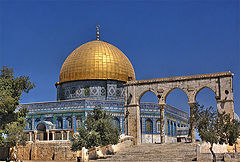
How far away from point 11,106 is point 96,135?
5645mm

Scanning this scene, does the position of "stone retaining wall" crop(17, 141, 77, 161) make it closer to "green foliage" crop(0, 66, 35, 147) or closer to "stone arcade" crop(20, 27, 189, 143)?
"green foliage" crop(0, 66, 35, 147)

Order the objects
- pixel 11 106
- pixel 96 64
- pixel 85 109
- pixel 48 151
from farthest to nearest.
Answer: pixel 96 64 < pixel 85 109 < pixel 48 151 < pixel 11 106

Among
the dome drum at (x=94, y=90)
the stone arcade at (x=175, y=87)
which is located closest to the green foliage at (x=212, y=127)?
the stone arcade at (x=175, y=87)

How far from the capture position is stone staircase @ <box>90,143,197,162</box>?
2045cm

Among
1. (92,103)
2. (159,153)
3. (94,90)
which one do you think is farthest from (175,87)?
(94,90)

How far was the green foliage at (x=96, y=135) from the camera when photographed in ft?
72.1

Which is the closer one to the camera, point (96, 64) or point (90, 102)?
point (90, 102)

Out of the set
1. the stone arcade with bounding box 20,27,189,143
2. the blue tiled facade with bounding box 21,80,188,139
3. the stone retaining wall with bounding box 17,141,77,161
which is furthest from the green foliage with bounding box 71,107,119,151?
the blue tiled facade with bounding box 21,80,188,139

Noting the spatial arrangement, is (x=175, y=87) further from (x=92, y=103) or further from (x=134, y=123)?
(x=92, y=103)

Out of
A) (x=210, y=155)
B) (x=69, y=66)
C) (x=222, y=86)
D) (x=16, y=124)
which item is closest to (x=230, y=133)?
(x=210, y=155)

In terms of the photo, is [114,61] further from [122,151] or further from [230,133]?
[230,133]

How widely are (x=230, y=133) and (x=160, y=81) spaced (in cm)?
753

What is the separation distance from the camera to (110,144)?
77.6ft

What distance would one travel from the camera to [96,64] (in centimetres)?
4141
